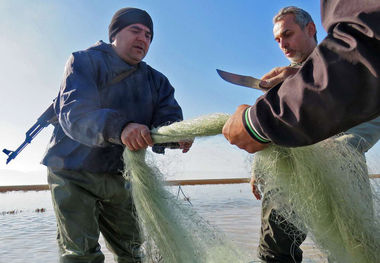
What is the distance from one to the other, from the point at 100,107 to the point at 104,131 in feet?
1.27

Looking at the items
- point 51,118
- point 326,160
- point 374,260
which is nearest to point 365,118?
point 326,160

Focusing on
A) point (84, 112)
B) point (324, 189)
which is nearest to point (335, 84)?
point (324, 189)

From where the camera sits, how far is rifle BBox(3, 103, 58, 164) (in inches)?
122

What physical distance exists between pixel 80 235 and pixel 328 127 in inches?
81.2

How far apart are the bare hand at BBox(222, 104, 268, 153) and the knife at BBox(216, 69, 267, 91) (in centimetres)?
62

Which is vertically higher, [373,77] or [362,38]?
[362,38]

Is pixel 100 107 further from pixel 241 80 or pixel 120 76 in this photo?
pixel 241 80

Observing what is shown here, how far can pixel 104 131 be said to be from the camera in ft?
7.09

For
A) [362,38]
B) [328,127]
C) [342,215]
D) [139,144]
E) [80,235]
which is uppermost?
[362,38]

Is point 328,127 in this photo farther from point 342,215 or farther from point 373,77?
point 342,215

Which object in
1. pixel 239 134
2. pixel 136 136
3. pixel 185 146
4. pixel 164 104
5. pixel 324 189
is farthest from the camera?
pixel 164 104

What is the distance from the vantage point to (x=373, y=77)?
1.12m

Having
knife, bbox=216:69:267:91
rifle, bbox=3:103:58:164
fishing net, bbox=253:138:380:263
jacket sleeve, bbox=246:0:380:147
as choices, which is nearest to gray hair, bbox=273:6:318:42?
knife, bbox=216:69:267:91

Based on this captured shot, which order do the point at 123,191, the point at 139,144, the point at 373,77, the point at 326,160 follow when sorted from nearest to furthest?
the point at 373,77 < the point at 326,160 < the point at 139,144 < the point at 123,191
